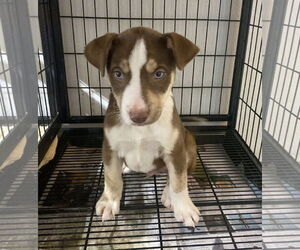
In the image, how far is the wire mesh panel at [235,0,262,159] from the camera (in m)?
1.77

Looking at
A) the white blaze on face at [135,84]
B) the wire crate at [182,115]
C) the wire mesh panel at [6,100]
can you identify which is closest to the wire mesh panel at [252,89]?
the wire crate at [182,115]

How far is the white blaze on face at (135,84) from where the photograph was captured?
98 centimetres

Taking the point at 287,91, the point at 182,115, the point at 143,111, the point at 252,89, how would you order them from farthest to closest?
the point at 182,115
the point at 252,89
the point at 143,111
the point at 287,91

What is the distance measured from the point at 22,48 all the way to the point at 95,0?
1326 millimetres

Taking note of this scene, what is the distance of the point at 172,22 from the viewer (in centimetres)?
197

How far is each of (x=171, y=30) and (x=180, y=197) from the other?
1.18 m

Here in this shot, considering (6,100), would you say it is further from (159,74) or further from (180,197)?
(180,197)

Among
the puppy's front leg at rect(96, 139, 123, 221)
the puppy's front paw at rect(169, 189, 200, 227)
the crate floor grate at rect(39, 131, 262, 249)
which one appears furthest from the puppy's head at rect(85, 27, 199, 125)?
the crate floor grate at rect(39, 131, 262, 249)

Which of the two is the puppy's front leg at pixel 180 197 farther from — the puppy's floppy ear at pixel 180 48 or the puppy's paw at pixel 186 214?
the puppy's floppy ear at pixel 180 48

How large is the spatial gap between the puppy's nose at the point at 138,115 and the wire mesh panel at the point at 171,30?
115 cm

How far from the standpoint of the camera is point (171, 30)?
6.53 ft

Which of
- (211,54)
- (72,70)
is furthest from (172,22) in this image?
(72,70)

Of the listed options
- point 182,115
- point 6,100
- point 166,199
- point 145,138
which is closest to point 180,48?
point 145,138

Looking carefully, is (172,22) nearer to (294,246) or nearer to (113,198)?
(113,198)
